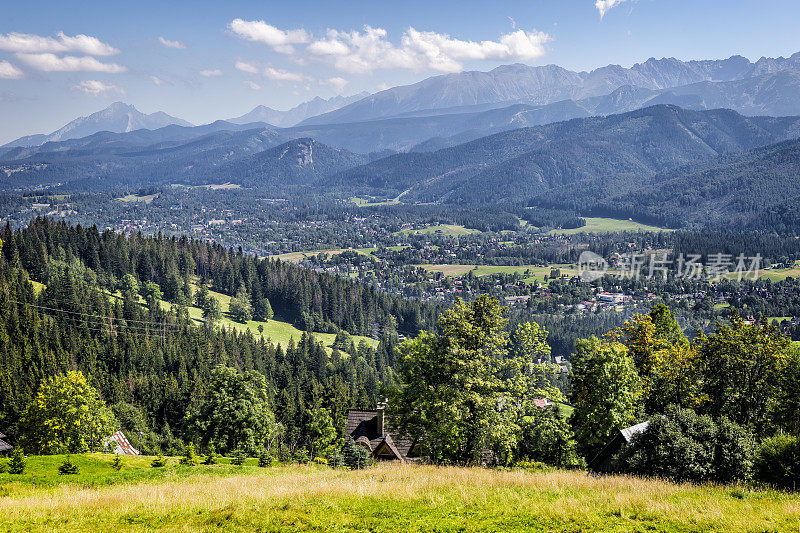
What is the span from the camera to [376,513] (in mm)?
19766

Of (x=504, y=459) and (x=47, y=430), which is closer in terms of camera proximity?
(x=504, y=459)

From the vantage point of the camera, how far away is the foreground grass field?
18250mm

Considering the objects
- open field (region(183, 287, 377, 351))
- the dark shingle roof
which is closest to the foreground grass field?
the dark shingle roof

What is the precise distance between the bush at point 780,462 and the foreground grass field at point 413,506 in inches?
153

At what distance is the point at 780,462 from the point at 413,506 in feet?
60.1

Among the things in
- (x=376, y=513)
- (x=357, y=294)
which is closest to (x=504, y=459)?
(x=376, y=513)

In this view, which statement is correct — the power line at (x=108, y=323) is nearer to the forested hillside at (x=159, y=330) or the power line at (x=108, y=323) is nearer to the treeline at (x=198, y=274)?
the forested hillside at (x=159, y=330)

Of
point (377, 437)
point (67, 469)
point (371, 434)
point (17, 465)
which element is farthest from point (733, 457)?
point (371, 434)

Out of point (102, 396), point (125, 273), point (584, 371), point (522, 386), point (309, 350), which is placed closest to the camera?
point (522, 386)

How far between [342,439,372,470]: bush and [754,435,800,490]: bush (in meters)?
32.6

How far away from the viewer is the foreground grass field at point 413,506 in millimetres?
18250

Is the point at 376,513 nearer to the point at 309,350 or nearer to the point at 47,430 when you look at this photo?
the point at 47,430

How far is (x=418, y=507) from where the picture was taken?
20.3 metres

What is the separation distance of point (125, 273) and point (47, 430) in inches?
4148
